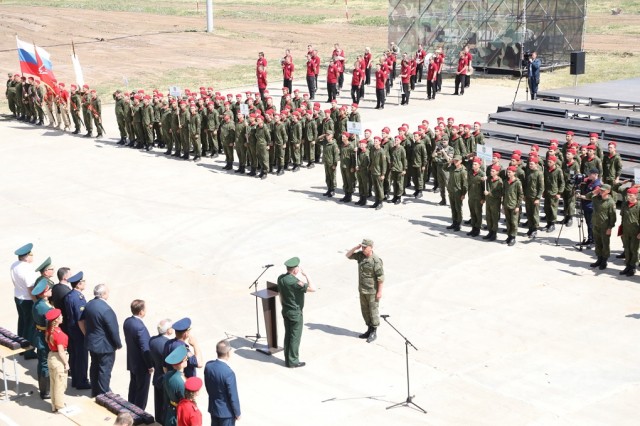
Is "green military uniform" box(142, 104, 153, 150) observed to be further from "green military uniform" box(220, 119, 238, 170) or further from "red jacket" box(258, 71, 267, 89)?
"red jacket" box(258, 71, 267, 89)

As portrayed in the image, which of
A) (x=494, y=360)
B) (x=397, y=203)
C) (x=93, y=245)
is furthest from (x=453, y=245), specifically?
(x=93, y=245)

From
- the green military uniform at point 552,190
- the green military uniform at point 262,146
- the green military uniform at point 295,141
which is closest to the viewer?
the green military uniform at point 552,190

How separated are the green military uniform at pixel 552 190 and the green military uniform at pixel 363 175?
3.60 m

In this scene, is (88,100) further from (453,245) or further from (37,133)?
(453,245)

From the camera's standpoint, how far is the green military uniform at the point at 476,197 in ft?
55.2

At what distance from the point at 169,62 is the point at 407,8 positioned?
35.9 ft

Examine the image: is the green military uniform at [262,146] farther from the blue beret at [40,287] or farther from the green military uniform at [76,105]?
the blue beret at [40,287]

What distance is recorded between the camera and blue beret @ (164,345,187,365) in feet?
28.6

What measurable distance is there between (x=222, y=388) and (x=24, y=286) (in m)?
3.95

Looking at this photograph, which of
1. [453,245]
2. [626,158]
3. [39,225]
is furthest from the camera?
[626,158]

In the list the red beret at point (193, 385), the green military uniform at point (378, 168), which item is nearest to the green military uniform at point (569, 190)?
the green military uniform at point (378, 168)

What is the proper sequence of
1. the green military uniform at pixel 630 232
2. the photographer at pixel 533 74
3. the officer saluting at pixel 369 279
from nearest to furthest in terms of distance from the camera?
the officer saluting at pixel 369 279, the green military uniform at pixel 630 232, the photographer at pixel 533 74

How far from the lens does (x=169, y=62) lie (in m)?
41.0

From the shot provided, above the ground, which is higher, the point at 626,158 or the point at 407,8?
the point at 407,8
